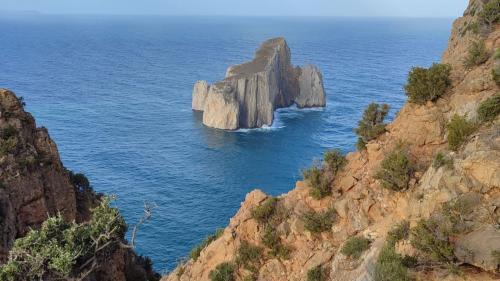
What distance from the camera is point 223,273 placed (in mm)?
18172

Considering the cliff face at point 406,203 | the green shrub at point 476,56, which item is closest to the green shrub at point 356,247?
the cliff face at point 406,203

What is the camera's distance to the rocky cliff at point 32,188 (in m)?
24.4

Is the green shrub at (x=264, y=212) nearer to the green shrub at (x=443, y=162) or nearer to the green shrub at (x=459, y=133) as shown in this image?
the green shrub at (x=443, y=162)

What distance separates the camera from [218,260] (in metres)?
19.3

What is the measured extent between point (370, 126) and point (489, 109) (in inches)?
235

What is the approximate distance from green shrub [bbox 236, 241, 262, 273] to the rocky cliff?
7.94m

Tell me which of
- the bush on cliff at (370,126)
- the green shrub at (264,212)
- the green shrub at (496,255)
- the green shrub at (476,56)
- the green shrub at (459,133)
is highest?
the green shrub at (476,56)

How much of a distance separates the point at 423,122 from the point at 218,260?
1034 cm

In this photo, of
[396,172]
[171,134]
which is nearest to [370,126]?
[396,172]

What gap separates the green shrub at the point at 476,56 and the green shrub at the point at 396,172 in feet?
18.7

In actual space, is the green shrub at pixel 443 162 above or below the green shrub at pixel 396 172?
above

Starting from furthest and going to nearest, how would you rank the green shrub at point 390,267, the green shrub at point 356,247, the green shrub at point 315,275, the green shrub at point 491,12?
the green shrub at point 491,12 → the green shrub at point 315,275 → the green shrub at point 356,247 → the green shrub at point 390,267

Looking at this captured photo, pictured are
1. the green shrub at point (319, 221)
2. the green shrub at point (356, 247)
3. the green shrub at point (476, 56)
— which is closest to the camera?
the green shrub at point (356, 247)

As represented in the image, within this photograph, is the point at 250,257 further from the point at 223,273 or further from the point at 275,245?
the point at 223,273
